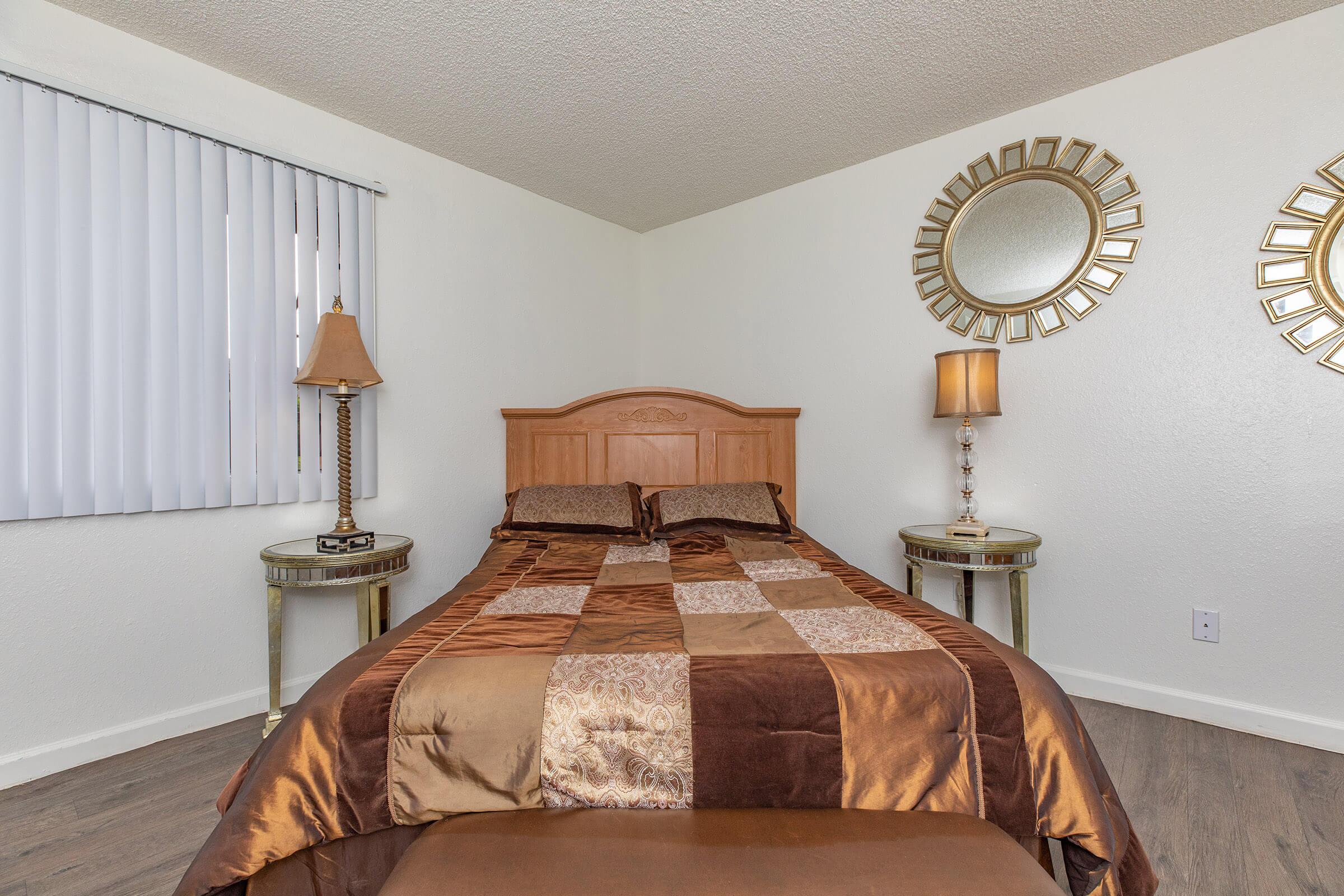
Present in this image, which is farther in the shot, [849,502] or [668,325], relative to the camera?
[668,325]

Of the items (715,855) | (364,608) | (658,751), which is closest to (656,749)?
(658,751)

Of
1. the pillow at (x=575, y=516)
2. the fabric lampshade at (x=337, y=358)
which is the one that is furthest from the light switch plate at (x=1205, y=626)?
the fabric lampshade at (x=337, y=358)

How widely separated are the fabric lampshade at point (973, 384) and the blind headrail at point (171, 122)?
2584 millimetres

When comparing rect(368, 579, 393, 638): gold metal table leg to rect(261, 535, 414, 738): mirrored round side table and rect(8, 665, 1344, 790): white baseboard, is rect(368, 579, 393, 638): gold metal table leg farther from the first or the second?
rect(8, 665, 1344, 790): white baseboard

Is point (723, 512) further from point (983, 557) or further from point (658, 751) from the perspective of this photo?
point (658, 751)

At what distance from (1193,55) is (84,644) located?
4337 mm

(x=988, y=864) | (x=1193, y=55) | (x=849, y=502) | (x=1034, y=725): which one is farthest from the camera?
(x=849, y=502)

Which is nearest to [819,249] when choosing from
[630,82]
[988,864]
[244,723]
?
[630,82]

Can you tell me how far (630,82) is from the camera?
2320 mm

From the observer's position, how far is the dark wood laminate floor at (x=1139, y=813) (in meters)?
1.43

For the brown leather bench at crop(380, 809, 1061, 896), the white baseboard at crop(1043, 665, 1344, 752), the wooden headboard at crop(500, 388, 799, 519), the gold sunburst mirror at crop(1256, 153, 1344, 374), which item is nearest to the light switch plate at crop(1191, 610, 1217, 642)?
the white baseboard at crop(1043, 665, 1344, 752)

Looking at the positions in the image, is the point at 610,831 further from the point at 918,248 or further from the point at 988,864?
the point at 918,248

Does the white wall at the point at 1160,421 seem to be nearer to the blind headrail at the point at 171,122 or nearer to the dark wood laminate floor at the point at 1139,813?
the dark wood laminate floor at the point at 1139,813

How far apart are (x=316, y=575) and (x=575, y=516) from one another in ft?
3.31
